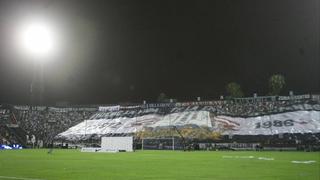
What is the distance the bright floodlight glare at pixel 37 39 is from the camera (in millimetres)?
29500

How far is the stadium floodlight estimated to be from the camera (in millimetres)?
29347

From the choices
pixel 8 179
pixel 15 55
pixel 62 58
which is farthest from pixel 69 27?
pixel 8 179

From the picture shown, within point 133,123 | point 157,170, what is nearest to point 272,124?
point 133,123

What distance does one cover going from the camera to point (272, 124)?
84188 mm

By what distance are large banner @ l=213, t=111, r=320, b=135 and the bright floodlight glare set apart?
50.0m

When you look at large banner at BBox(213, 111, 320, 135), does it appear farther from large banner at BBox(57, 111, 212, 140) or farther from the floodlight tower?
the floodlight tower

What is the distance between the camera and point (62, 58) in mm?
41594

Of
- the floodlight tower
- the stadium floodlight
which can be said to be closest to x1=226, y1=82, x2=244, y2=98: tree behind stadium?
the floodlight tower

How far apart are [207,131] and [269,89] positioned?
32.4m

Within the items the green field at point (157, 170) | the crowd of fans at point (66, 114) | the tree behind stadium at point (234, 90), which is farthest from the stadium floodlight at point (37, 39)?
the tree behind stadium at point (234, 90)

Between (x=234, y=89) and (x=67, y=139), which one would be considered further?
(x=234, y=89)

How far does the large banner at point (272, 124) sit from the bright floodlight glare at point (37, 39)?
1969 inches

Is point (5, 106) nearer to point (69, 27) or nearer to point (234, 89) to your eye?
point (234, 89)

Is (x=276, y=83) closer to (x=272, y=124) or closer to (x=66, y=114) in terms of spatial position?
(x=272, y=124)
